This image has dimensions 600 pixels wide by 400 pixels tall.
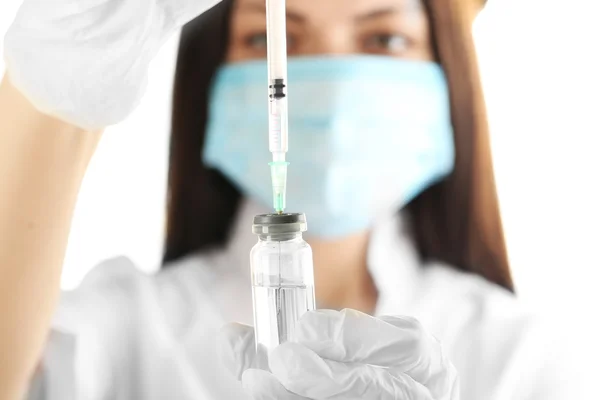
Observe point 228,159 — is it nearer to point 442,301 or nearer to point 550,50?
point 442,301

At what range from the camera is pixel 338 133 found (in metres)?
1.17

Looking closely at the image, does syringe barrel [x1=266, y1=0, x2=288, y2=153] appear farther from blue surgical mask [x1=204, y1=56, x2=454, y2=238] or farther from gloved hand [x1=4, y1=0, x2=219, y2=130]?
blue surgical mask [x1=204, y1=56, x2=454, y2=238]

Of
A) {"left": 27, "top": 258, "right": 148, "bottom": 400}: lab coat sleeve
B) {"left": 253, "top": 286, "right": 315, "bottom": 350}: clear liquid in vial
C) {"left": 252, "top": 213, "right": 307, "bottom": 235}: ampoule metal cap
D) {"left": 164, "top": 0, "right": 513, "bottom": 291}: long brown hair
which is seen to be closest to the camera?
{"left": 252, "top": 213, "right": 307, "bottom": 235}: ampoule metal cap

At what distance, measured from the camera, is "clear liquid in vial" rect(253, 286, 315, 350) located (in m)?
0.78

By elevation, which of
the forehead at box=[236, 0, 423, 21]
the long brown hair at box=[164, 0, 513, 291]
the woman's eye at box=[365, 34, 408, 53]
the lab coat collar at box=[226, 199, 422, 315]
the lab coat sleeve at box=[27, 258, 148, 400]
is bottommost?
the lab coat sleeve at box=[27, 258, 148, 400]

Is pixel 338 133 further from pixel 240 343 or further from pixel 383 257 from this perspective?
pixel 240 343

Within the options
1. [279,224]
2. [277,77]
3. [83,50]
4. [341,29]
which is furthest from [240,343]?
[341,29]

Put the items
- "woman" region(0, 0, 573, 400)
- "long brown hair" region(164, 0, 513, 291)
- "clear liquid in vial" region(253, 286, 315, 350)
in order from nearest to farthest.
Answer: "clear liquid in vial" region(253, 286, 315, 350), "woman" region(0, 0, 573, 400), "long brown hair" region(164, 0, 513, 291)

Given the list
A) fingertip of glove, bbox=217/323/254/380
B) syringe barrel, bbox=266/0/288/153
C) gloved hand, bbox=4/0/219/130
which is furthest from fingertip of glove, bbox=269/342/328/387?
gloved hand, bbox=4/0/219/130

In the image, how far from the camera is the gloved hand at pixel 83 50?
2.80 feet

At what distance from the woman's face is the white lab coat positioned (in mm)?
358

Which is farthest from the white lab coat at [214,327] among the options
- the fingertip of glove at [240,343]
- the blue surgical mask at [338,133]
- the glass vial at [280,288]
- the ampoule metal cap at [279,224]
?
the ampoule metal cap at [279,224]

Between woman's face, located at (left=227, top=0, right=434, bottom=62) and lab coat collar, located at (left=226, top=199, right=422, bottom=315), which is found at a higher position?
woman's face, located at (left=227, top=0, right=434, bottom=62)

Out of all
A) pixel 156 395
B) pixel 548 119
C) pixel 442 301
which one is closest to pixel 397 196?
pixel 442 301
